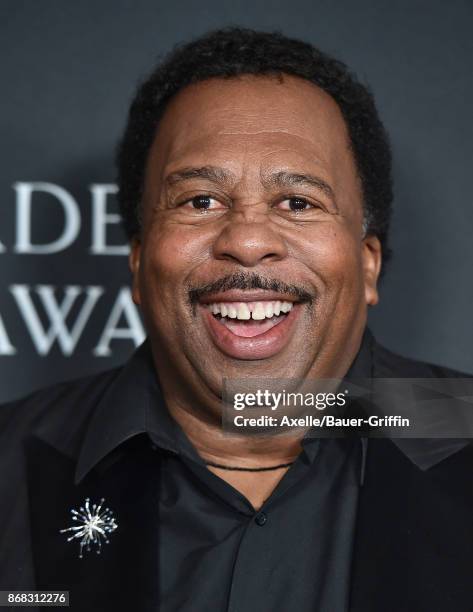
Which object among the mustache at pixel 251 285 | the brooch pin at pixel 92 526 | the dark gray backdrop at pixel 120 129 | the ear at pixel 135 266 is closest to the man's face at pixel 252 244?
the mustache at pixel 251 285

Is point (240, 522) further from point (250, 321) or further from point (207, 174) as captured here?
point (207, 174)

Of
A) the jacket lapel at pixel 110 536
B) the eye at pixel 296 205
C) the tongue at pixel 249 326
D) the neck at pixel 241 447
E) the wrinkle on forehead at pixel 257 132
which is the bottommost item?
the jacket lapel at pixel 110 536

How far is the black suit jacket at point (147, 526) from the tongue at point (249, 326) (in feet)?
0.75

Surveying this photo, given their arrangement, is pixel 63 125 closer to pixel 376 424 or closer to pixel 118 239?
pixel 118 239

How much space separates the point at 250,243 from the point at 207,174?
149 mm

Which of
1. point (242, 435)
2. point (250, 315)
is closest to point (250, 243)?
point (250, 315)

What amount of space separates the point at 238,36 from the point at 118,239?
55 centimetres

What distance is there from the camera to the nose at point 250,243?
135cm

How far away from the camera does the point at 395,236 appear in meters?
1.95

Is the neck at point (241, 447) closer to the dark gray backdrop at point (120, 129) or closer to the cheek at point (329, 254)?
the cheek at point (329, 254)

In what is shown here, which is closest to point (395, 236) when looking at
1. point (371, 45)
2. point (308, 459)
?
point (371, 45)

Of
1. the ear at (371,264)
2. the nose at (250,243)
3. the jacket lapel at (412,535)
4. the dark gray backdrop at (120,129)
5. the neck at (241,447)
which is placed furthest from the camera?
the dark gray backdrop at (120,129)

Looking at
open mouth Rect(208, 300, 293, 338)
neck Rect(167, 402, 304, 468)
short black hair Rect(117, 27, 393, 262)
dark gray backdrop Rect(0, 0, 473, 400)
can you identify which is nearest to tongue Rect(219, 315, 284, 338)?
open mouth Rect(208, 300, 293, 338)

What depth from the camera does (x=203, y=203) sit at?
1.44 m
